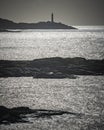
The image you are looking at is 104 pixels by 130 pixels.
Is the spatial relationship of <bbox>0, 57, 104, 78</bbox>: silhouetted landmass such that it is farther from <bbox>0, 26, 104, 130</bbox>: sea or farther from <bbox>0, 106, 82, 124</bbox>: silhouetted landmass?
<bbox>0, 106, 82, 124</bbox>: silhouetted landmass

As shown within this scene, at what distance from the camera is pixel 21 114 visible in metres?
30.0

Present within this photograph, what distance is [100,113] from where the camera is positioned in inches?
1257

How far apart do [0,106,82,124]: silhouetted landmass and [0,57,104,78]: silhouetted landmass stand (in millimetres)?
21559

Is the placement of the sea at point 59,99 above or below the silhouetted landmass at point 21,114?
below

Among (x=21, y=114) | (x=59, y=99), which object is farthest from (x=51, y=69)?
(x=21, y=114)

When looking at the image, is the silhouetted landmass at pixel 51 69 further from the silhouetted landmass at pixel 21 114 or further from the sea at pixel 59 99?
the silhouetted landmass at pixel 21 114

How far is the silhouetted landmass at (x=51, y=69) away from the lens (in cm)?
5622

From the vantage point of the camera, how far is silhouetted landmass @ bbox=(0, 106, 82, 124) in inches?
1123

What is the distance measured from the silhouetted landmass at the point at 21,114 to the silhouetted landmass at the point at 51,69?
21559 mm

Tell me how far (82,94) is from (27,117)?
510 inches

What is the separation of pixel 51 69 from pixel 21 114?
97.2ft

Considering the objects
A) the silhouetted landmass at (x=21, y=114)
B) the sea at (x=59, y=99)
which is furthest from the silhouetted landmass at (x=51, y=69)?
the silhouetted landmass at (x=21, y=114)

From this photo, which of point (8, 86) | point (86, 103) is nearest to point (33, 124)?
point (86, 103)

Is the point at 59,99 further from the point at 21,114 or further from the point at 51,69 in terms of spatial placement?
the point at 51,69
